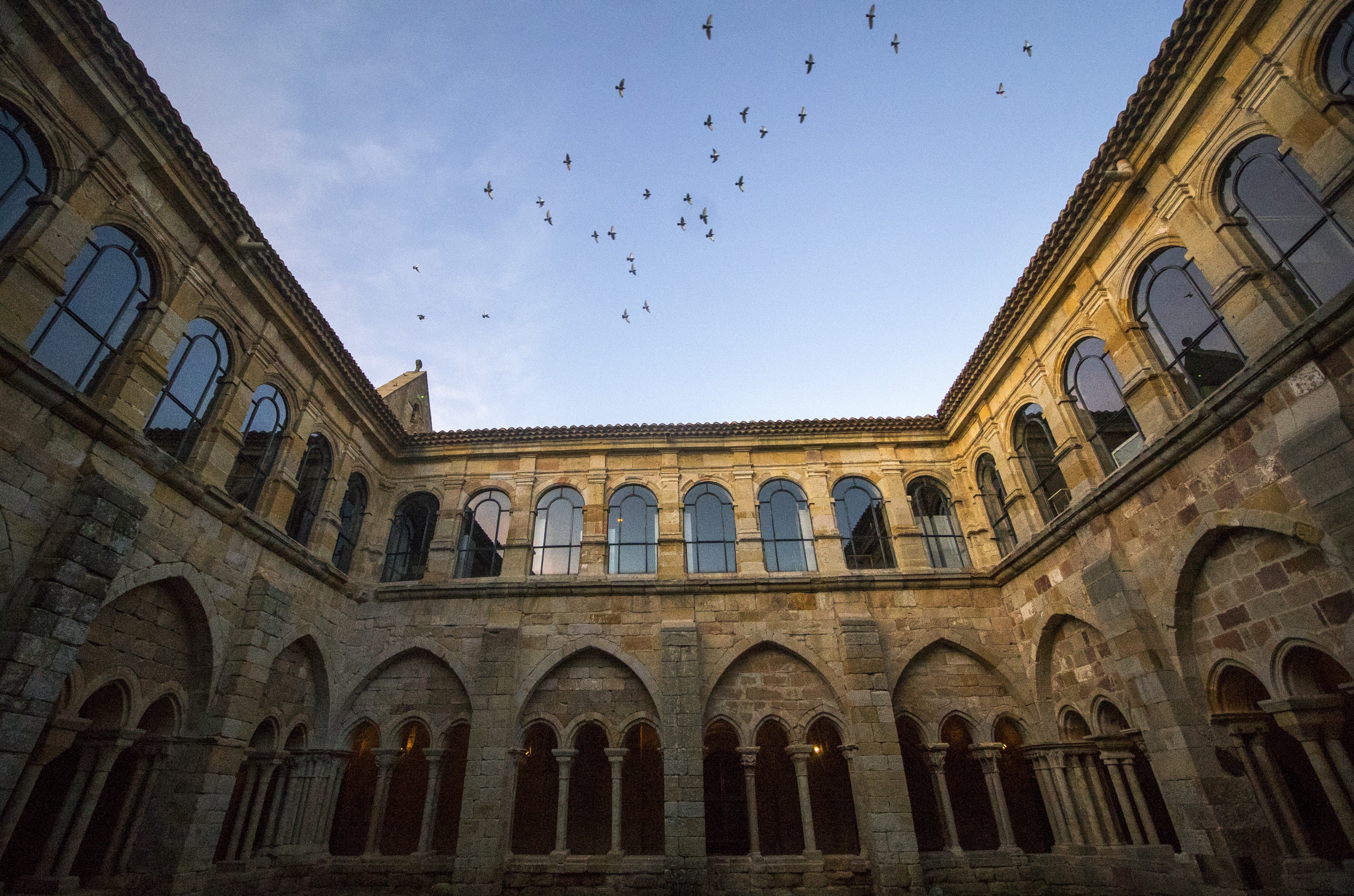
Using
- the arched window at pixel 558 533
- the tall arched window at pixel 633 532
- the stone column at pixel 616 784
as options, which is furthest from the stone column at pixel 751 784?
the arched window at pixel 558 533

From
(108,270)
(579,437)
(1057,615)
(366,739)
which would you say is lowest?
(366,739)

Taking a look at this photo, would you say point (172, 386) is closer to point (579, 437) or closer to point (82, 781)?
point (82, 781)

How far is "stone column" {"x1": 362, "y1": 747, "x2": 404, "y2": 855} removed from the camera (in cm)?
1107

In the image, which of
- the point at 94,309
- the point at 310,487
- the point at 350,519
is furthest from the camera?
the point at 350,519

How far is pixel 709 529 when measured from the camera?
44.8ft

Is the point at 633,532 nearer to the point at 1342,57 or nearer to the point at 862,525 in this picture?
the point at 862,525

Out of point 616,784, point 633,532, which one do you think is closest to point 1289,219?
point 633,532

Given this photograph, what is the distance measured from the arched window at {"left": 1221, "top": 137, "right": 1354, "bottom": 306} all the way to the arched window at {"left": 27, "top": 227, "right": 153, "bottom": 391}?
14.5 metres

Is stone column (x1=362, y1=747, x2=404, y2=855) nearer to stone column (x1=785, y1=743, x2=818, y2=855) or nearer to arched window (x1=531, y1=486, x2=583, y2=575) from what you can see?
arched window (x1=531, y1=486, x2=583, y2=575)

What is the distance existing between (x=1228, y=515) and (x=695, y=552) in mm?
8844

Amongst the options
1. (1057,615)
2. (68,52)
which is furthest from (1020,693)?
(68,52)

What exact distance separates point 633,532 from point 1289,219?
11.5 meters

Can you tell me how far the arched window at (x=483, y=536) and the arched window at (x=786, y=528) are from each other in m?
5.81

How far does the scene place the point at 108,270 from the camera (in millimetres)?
8102
